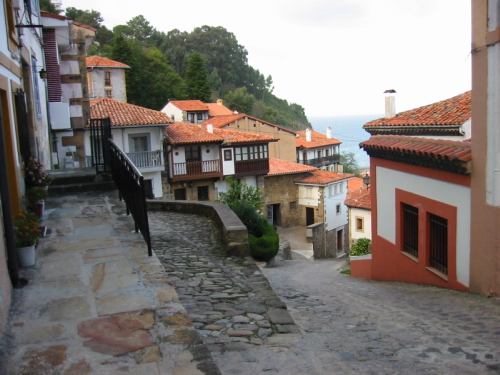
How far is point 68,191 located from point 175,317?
6.47 m

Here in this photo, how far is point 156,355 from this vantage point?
3.49 metres

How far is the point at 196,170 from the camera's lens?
32750mm

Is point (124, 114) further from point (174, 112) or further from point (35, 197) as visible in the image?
point (174, 112)

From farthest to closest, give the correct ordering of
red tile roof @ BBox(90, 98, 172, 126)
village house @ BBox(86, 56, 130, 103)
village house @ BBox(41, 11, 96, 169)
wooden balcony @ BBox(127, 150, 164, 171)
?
village house @ BBox(86, 56, 130, 103), wooden balcony @ BBox(127, 150, 164, 171), red tile roof @ BBox(90, 98, 172, 126), village house @ BBox(41, 11, 96, 169)

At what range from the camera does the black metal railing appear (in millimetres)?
6031

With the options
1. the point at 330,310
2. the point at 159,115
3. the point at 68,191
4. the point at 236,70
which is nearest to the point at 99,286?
the point at 330,310

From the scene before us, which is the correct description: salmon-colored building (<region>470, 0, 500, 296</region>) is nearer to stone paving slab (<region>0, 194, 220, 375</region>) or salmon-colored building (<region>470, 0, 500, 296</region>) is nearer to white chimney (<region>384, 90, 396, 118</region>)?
stone paving slab (<region>0, 194, 220, 375</region>)

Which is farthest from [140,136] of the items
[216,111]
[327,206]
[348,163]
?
[348,163]

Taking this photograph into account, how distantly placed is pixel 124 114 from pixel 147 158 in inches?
117

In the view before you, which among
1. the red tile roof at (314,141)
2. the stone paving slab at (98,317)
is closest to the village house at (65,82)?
the stone paving slab at (98,317)

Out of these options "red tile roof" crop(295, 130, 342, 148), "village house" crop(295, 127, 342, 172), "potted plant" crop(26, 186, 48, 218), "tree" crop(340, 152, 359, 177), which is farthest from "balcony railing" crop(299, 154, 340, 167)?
"potted plant" crop(26, 186, 48, 218)

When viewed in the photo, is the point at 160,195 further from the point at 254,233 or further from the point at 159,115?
the point at 254,233

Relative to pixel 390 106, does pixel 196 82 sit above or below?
above

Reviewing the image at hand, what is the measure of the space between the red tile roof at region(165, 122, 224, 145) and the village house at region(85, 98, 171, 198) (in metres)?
1.49
